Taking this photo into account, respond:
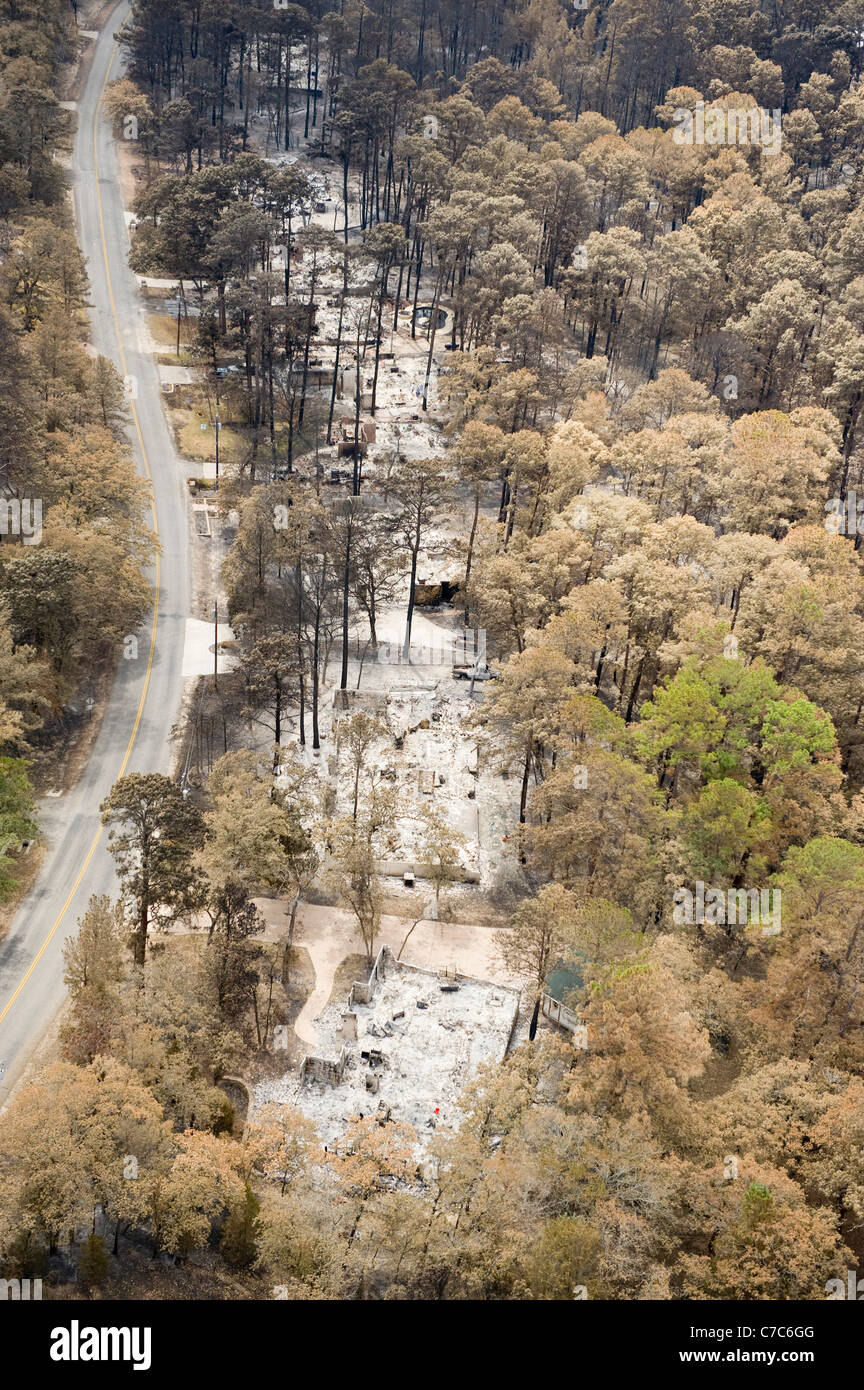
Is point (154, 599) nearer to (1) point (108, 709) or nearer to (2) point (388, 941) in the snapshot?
(1) point (108, 709)

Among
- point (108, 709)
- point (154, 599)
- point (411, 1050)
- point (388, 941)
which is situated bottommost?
point (411, 1050)

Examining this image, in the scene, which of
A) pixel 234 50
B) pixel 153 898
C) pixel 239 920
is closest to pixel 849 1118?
pixel 239 920

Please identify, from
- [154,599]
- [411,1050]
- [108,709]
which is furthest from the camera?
[154,599]

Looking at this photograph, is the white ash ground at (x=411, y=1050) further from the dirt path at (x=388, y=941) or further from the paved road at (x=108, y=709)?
the paved road at (x=108, y=709)

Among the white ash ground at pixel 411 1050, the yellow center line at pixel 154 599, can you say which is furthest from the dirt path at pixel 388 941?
the yellow center line at pixel 154 599

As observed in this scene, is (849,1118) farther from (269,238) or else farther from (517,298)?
(269,238)

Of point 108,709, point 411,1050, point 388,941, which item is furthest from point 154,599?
point 411,1050

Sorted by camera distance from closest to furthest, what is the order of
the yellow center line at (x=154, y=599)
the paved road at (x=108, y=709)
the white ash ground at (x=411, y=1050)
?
1. the white ash ground at (x=411, y=1050)
2. the paved road at (x=108, y=709)
3. the yellow center line at (x=154, y=599)

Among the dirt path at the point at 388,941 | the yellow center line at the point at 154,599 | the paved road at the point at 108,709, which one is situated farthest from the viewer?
the dirt path at the point at 388,941
